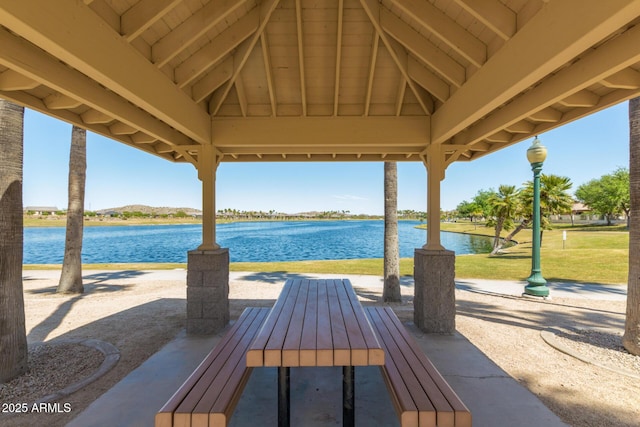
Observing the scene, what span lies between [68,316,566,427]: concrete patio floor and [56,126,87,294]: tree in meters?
6.46

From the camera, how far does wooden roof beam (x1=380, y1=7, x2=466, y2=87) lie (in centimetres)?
436

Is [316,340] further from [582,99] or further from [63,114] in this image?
[63,114]

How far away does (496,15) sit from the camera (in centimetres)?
313

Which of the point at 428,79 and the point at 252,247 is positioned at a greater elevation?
the point at 428,79

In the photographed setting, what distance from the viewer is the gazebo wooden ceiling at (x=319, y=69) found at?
8.45ft

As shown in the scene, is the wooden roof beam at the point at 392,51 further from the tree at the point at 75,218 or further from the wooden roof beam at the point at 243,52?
the tree at the point at 75,218

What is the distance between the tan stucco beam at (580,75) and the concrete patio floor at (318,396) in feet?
11.3

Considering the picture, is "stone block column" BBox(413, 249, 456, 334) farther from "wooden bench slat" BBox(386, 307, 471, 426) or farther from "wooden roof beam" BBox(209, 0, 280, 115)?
"wooden roof beam" BBox(209, 0, 280, 115)

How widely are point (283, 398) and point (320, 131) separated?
435 cm

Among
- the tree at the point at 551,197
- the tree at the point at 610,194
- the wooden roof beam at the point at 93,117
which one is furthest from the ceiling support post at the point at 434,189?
the tree at the point at 610,194

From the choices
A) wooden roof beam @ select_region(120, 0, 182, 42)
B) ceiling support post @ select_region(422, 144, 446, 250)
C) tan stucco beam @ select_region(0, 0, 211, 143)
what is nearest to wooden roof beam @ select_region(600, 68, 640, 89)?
ceiling support post @ select_region(422, 144, 446, 250)

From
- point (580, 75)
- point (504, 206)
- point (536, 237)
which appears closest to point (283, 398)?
point (580, 75)

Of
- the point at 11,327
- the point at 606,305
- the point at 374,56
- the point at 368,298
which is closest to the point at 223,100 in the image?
the point at 374,56

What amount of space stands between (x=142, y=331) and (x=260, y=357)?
485cm
